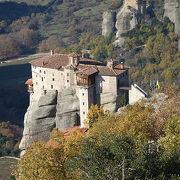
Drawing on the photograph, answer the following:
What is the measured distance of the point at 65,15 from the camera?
416 feet

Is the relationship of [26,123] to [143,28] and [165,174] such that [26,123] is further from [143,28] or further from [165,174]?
[143,28]

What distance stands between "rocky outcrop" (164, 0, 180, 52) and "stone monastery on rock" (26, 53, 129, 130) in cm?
3832

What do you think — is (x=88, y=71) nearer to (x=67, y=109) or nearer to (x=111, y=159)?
(x=67, y=109)

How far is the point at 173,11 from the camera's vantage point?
2965 inches

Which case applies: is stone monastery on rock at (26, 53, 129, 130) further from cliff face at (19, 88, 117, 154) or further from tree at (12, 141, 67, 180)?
tree at (12, 141, 67, 180)

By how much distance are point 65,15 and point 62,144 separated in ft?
360

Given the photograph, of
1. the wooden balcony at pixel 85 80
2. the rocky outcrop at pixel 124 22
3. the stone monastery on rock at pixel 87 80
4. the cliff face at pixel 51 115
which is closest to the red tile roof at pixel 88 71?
the stone monastery on rock at pixel 87 80

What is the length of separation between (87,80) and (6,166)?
1948cm

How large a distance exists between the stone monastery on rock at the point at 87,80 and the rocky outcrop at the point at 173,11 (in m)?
38.3

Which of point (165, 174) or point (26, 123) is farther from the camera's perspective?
point (26, 123)

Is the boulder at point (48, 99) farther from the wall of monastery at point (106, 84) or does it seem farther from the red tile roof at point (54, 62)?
the wall of monastery at point (106, 84)

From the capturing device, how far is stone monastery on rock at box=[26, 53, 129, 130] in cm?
3550

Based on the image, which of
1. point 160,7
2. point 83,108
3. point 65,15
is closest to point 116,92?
point 83,108

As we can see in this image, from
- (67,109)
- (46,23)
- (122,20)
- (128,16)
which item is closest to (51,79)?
(67,109)
